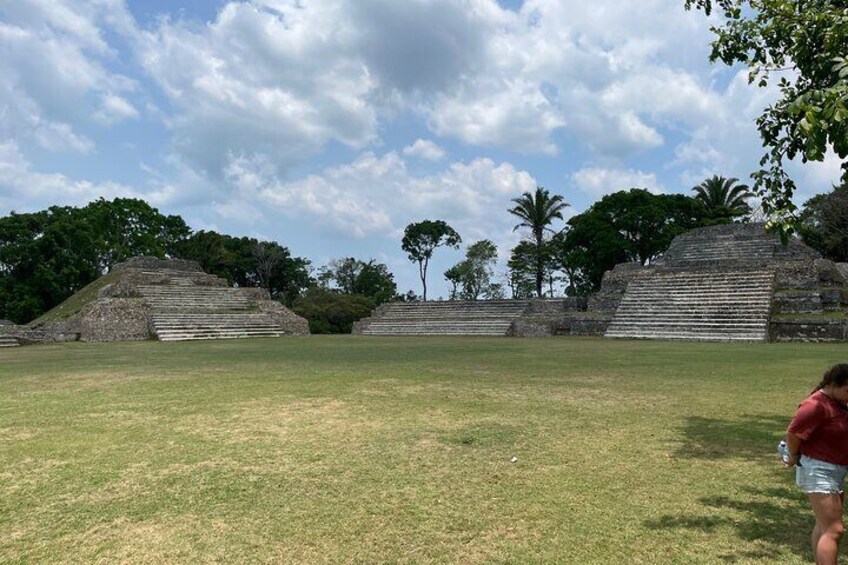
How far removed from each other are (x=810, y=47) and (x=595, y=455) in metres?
3.68

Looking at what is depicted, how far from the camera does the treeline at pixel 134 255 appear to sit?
3828 cm

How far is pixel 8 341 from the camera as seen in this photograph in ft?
83.4

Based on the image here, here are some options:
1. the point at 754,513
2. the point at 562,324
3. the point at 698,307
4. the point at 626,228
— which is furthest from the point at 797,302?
the point at 754,513

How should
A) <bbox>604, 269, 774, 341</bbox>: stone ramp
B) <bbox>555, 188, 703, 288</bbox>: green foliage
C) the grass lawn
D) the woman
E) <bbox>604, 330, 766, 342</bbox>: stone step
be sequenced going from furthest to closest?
<bbox>555, 188, 703, 288</bbox>: green foliage, <bbox>604, 269, 774, 341</bbox>: stone ramp, <bbox>604, 330, 766, 342</bbox>: stone step, the grass lawn, the woman

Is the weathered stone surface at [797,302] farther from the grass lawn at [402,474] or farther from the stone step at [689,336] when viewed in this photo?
the grass lawn at [402,474]

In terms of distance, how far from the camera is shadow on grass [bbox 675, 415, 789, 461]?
493 cm

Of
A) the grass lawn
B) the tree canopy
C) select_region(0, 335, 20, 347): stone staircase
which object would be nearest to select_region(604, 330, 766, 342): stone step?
the grass lawn

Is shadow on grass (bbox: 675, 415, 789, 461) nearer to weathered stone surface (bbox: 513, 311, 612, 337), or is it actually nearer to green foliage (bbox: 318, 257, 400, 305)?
weathered stone surface (bbox: 513, 311, 612, 337)

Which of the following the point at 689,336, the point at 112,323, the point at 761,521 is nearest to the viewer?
the point at 761,521

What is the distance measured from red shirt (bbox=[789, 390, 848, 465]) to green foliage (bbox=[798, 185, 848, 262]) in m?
41.1

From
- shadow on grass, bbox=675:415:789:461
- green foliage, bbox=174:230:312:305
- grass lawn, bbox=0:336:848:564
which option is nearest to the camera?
grass lawn, bbox=0:336:848:564

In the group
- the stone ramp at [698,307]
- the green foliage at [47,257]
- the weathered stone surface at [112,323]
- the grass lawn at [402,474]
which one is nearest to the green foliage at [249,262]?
the green foliage at [47,257]

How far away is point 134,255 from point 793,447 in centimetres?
5256

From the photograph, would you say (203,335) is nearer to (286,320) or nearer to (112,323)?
(112,323)
